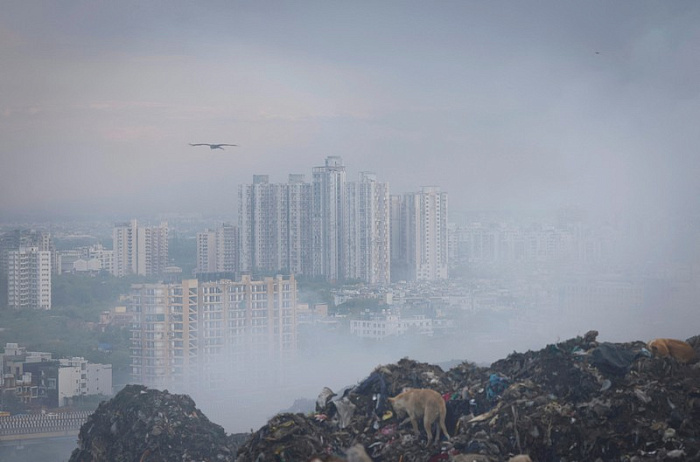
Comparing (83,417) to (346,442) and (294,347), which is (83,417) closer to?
(294,347)

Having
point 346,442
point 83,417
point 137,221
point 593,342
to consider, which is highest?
point 137,221

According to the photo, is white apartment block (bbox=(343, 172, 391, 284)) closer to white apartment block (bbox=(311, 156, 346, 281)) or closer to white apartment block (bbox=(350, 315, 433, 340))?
white apartment block (bbox=(311, 156, 346, 281))

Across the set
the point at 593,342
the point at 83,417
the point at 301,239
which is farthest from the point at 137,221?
the point at 593,342

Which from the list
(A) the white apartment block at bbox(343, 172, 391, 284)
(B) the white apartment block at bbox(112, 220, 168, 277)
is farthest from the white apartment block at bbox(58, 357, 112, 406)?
(A) the white apartment block at bbox(343, 172, 391, 284)

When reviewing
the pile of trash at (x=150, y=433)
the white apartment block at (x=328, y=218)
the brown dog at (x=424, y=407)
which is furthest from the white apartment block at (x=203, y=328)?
the brown dog at (x=424, y=407)

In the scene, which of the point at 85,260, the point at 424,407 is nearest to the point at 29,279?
the point at 85,260

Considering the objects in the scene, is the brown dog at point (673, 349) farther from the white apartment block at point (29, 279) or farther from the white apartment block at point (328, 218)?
the white apartment block at point (328, 218)

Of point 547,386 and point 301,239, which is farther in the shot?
point 301,239
